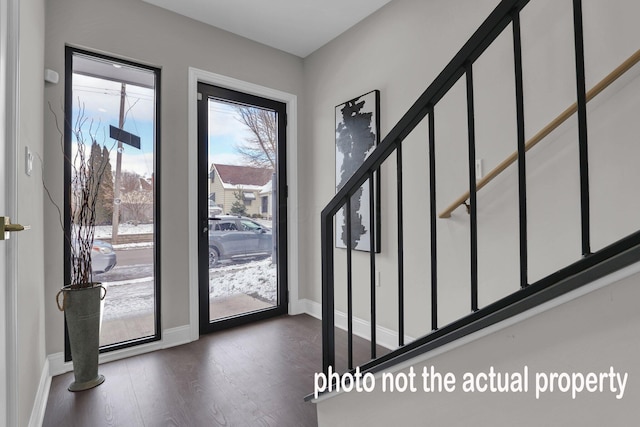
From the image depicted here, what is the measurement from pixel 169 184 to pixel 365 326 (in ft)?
6.55

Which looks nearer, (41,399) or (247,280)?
(41,399)

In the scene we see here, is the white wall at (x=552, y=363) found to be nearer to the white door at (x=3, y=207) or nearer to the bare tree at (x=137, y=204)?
the white door at (x=3, y=207)

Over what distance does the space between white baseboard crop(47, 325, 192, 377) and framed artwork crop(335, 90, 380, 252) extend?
152 cm

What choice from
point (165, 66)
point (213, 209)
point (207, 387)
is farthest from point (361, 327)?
point (165, 66)

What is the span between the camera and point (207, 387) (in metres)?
2.06

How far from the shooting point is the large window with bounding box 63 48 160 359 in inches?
96.0

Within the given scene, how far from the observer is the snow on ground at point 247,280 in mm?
3098

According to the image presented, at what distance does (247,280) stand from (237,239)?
416mm

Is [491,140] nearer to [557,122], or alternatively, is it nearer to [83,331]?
[557,122]

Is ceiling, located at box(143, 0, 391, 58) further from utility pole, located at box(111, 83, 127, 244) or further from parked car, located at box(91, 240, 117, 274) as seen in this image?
parked car, located at box(91, 240, 117, 274)

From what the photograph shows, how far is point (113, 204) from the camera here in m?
2.56

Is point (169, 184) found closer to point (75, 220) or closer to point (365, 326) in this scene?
point (75, 220)

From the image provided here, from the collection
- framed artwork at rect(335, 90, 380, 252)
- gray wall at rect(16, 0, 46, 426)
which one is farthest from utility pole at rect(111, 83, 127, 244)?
framed artwork at rect(335, 90, 380, 252)

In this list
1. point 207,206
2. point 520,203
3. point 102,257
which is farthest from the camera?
point 207,206
